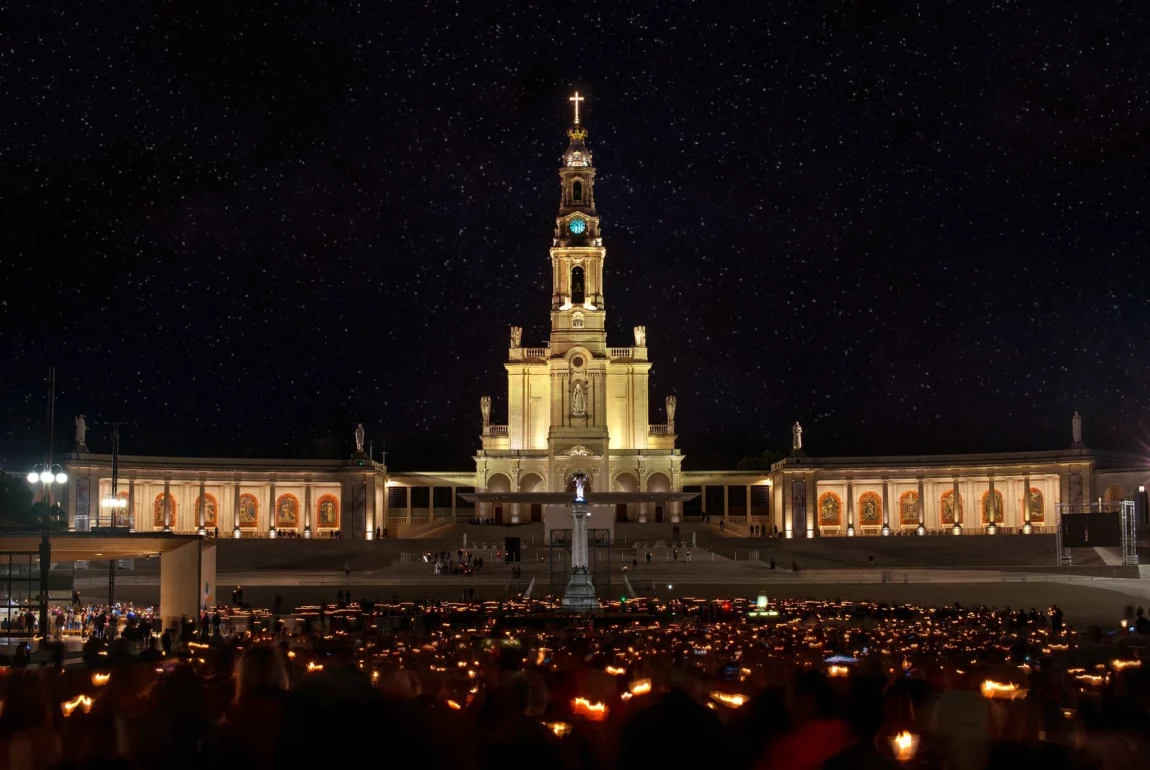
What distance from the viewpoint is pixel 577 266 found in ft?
322

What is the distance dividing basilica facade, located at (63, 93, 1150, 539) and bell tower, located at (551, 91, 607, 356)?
0.33 feet

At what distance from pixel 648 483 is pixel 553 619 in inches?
2484

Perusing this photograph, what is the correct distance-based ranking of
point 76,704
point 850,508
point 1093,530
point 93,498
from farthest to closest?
point 850,508, point 93,498, point 1093,530, point 76,704

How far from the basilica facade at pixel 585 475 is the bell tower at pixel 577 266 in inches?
4.0

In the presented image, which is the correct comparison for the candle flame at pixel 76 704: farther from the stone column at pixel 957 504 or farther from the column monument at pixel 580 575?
the stone column at pixel 957 504

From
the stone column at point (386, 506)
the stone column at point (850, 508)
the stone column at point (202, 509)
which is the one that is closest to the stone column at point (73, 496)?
the stone column at point (202, 509)

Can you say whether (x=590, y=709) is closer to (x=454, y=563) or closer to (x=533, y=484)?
(x=454, y=563)

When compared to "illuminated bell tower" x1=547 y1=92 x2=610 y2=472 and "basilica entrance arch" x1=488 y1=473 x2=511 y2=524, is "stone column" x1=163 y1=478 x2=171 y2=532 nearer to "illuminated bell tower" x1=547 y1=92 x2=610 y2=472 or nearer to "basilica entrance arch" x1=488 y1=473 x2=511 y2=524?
"basilica entrance arch" x1=488 y1=473 x2=511 y2=524

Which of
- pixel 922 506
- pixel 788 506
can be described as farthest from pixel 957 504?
pixel 788 506

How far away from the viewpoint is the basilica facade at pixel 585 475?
88.2 meters

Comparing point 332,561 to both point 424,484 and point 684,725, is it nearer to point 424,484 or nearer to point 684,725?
point 424,484

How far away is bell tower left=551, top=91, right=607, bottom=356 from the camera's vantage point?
320 ft

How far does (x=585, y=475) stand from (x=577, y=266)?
51.1ft

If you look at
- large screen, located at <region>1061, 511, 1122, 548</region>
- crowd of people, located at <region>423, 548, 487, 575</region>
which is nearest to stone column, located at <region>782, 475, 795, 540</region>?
crowd of people, located at <region>423, 548, 487, 575</region>
